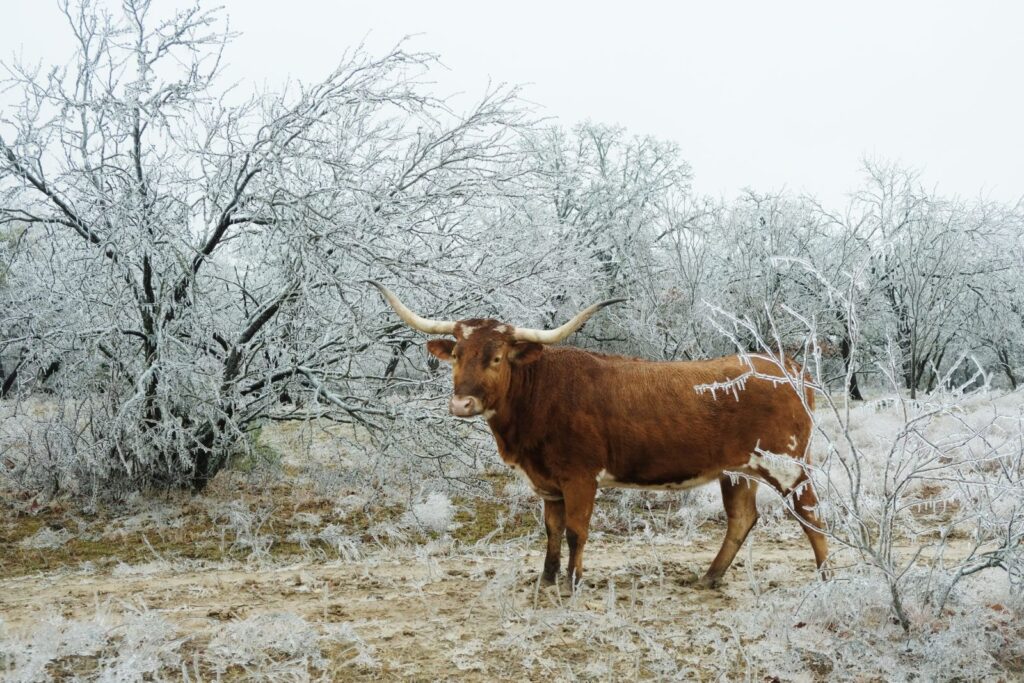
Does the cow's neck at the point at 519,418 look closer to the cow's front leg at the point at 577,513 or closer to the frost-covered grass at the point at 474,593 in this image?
the cow's front leg at the point at 577,513

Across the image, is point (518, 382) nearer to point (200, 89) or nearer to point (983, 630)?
point (983, 630)

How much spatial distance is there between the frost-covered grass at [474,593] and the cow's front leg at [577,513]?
27 centimetres

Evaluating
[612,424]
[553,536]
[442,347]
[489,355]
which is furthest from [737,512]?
[442,347]

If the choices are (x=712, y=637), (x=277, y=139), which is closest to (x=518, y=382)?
Result: (x=712, y=637)

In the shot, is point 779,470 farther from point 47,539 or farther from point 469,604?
point 47,539

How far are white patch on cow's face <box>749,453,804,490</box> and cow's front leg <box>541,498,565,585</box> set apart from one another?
1312 millimetres

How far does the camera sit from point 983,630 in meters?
4.07

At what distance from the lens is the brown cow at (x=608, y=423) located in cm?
523

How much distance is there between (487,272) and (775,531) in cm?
368

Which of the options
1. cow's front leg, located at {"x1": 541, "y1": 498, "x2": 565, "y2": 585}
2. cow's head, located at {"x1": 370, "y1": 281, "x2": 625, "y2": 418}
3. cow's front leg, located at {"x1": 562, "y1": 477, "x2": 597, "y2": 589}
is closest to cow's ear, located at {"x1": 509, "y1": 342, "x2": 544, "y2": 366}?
cow's head, located at {"x1": 370, "y1": 281, "x2": 625, "y2": 418}

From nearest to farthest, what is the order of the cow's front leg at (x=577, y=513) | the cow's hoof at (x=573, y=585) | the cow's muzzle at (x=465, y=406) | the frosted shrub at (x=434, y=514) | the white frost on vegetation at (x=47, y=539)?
1. the cow's muzzle at (x=465, y=406)
2. the cow's hoof at (x=573, y=585)
3. the cow's front leg at (x=577, y=513)
4. the white frost on vegetation at (x=47, y=539)
5. the frosted shrub at (x=434, y=514)

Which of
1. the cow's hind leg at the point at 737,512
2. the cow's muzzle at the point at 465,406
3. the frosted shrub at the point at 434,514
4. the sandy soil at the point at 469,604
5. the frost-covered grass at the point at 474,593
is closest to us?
the frost-covered grass at the point at 474,593

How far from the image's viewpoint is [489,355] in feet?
17.0

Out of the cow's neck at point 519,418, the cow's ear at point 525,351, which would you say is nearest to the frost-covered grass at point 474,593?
the cow's neck at point 519,418
